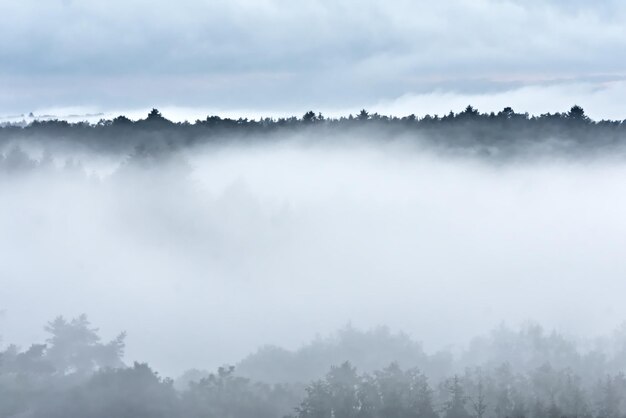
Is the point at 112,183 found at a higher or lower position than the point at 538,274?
higher

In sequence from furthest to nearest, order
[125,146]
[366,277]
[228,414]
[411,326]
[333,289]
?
[125,146], [366,277], [333,289], [411,326], [228,414]

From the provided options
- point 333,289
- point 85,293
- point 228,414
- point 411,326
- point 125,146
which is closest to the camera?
point 228,414

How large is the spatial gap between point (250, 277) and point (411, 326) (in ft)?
150

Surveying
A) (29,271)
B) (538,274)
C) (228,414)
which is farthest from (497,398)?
(538,274)

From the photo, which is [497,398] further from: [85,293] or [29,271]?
[29,271]

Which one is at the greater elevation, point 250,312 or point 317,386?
point 317,386

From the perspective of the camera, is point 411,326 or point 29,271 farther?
point 29,271

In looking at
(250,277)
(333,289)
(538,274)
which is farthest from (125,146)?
(538,274)

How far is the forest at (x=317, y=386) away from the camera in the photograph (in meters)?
70.0

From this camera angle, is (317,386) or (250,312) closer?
(317,386)

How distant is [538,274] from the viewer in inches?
6909

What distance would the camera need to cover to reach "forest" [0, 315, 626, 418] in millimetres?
70000

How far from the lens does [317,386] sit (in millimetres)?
72375

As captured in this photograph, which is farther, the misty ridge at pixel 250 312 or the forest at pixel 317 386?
the misty ridge at pixel 250 312
